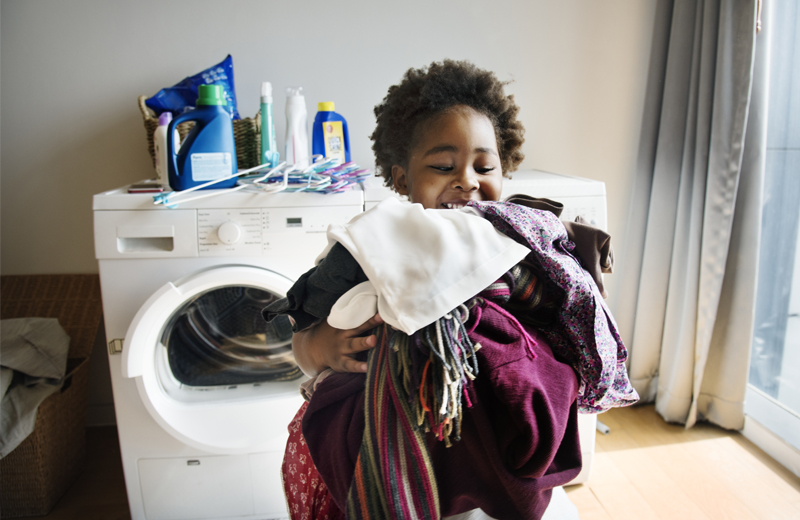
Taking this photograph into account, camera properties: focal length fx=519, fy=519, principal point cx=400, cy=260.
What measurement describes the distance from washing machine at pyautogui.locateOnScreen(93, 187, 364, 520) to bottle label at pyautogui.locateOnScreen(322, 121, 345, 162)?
0.31 metres

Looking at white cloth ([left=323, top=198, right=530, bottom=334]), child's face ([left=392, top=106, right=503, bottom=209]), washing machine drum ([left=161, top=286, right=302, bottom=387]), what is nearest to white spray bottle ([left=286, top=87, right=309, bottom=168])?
washing machine drum ([left=161, top=286, right=302, bottom=387])

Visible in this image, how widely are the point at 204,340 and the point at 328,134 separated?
732 millimetres

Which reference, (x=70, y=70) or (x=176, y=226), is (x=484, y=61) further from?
(x=70, y=70)

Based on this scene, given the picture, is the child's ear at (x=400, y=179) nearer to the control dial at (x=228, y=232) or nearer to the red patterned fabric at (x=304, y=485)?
the red patterned fabric at (x=304, y=485)

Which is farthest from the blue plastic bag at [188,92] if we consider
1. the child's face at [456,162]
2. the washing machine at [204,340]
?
the child's face at [456,162]

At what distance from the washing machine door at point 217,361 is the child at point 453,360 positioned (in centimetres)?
72

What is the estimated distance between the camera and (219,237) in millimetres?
1317

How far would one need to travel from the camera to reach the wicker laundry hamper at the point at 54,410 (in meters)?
1.49

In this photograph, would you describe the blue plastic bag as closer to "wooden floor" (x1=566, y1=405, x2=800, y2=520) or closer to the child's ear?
the child's ear

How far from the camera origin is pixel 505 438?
0.58 metres

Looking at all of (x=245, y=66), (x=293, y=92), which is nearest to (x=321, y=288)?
(x=293, y=92)

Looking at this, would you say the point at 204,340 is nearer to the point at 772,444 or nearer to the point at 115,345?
the point at 115,345

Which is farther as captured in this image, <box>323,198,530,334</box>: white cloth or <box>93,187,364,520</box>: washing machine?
<box>93,187,364,520</box>: washing machine

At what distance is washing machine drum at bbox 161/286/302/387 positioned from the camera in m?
1.47
